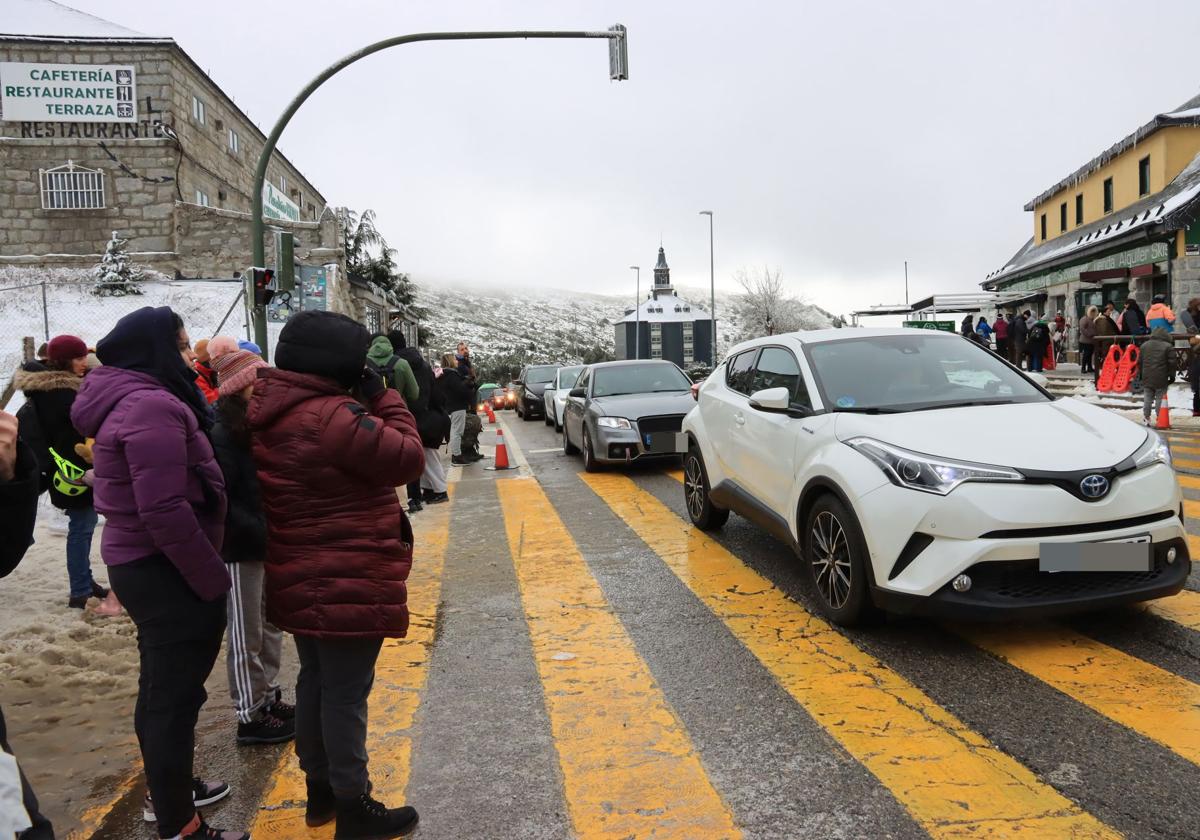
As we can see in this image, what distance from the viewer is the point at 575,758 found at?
328cm

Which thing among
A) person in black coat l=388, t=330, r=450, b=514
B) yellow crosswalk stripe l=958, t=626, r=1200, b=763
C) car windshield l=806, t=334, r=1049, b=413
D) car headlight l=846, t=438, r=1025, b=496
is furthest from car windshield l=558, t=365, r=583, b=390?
yellow crosswalk stripe l=958, t=626, r=1200, b=763

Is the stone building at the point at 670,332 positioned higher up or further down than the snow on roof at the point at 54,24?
further down

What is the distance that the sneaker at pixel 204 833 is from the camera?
2.74 meters

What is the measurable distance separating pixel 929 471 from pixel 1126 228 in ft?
78.7

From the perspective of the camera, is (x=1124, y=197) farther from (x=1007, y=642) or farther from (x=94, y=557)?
(x=94, y=557)

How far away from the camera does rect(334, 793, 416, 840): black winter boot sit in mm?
2742

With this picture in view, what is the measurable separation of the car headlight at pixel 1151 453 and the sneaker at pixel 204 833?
13.5 ft

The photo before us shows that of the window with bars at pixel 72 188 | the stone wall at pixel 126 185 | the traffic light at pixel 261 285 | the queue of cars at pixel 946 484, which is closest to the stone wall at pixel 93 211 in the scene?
the stone wall at pixel 126 185

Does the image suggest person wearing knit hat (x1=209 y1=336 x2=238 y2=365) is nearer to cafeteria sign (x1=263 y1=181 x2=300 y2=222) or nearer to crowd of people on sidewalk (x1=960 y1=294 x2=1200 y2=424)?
crowd of people on sidewalk (x1=960 y1=294 x2=1200 y2=424)

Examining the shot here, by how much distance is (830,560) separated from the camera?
4.61 m

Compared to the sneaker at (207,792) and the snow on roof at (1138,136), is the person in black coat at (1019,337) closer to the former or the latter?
the snow on roof at (1138,136)

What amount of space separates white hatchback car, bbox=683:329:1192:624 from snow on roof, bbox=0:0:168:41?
29979 millimetres

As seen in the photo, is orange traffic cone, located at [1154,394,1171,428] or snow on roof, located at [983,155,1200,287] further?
snow on roof, located at [983,155,1200,287]

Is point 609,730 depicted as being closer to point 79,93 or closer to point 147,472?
point 147,472
